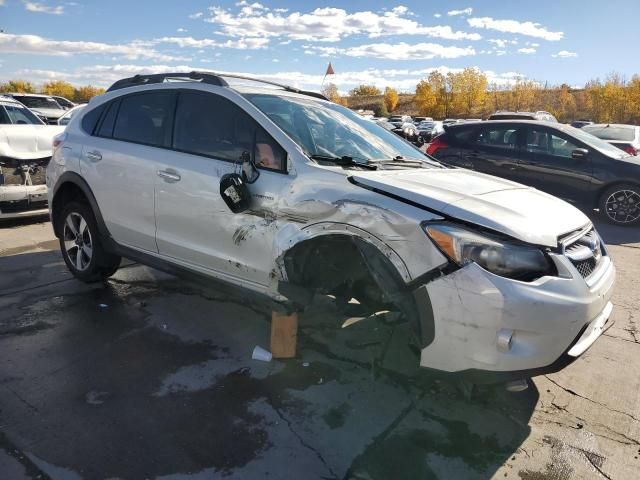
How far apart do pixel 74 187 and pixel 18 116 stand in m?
4.51

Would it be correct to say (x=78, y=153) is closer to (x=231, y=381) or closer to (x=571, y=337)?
(x=231, y=381)

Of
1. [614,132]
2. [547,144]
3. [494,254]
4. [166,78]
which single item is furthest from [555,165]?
[494,254]

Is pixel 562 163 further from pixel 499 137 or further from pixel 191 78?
pixel 191 78

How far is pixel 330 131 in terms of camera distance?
3770 millimetres

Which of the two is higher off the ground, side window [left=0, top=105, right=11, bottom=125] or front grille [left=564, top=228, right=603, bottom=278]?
side window [left=0, top=105, right=11, bottom=125]

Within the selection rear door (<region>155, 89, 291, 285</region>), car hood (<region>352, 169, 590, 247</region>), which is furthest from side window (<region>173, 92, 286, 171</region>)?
car hood (<region>352, 169, 590, 247</region>)

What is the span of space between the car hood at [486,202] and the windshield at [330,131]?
46cm

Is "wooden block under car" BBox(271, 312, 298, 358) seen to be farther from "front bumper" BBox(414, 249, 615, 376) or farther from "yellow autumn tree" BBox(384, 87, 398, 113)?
"yellow autumn tree" BBox(384, 87, 398, 113)

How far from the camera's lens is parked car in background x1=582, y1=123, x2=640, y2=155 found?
34.6 feet

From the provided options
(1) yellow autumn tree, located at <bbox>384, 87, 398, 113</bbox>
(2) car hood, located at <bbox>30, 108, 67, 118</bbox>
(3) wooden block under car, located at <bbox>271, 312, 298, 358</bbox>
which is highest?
(1) yellow autumn tree, located at <bbox>384, 87, 398, 113</bbox>

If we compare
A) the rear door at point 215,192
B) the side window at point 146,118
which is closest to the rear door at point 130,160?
the side window at point 146,118

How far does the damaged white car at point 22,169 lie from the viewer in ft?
22.1

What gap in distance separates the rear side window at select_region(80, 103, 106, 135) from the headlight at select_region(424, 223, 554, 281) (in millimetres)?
3483

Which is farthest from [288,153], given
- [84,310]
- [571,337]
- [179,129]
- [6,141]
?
[6,141]
